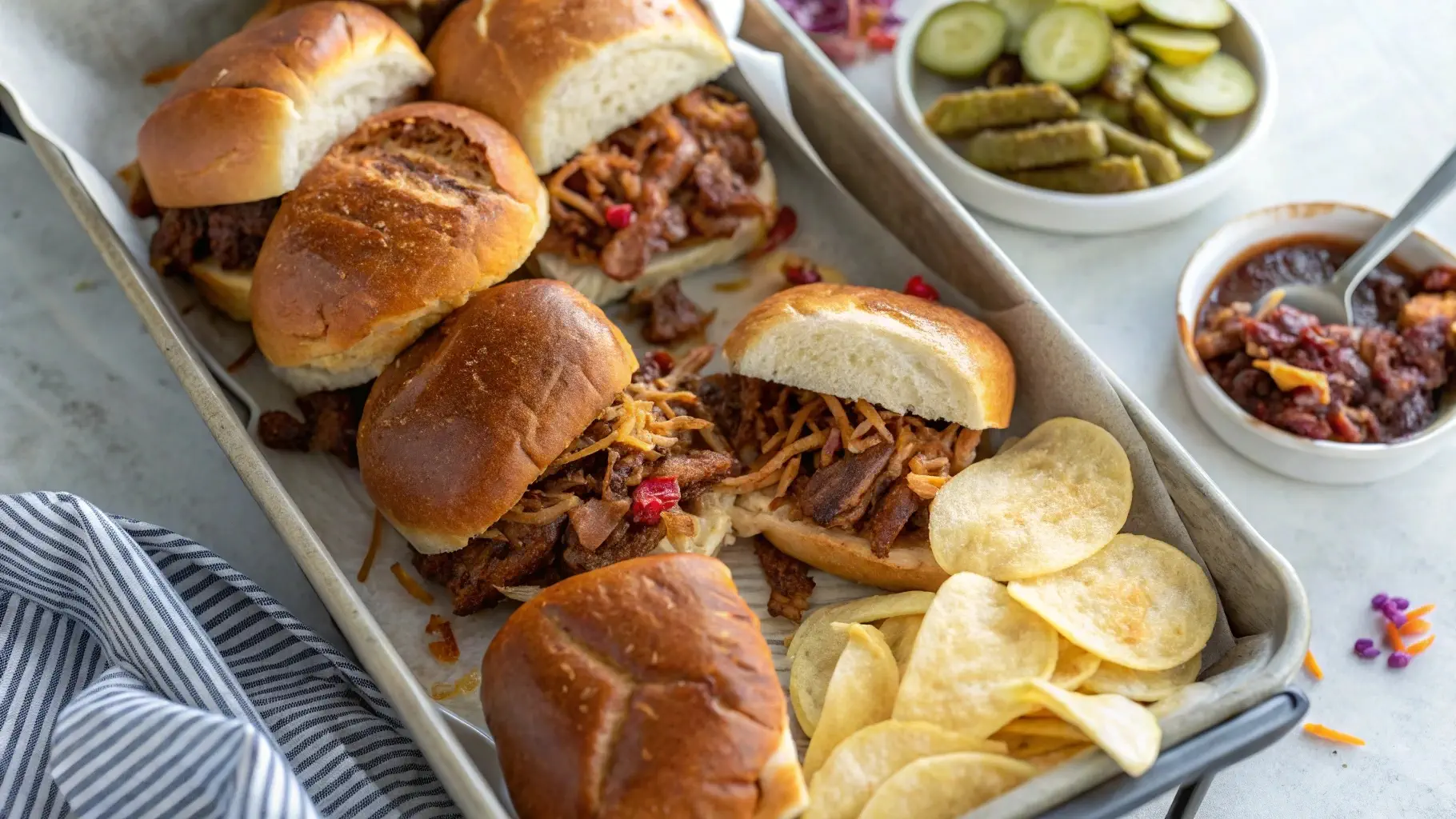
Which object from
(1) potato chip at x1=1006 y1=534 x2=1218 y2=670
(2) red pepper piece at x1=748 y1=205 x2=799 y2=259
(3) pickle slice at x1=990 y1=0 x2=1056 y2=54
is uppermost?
(3) pickle slice at x1=990 y1=0 x2=1056 y2=54

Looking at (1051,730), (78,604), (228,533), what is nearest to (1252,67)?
(1051,730)

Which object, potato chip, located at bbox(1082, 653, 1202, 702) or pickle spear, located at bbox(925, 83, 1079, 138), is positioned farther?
pickle spear, located at bbox(925, 83, 1079, 138)

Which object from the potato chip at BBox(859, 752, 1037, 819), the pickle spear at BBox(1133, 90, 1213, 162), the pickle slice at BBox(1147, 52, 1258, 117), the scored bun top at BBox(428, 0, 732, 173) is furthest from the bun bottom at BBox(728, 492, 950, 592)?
the pickle slice at BBox(1147, 52, 1258, 117)

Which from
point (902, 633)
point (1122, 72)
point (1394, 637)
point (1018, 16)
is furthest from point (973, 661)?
point (1018, 16)

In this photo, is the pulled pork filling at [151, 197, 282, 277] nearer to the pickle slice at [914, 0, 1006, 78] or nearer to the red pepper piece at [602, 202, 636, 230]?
the red pepper piece at [602, 202, 636, 230]

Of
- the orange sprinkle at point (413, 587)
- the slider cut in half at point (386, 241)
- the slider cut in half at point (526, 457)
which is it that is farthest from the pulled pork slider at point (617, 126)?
the orange sprinkle at point (413, 587)

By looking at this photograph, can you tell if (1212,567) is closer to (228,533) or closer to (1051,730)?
(1051,730)
